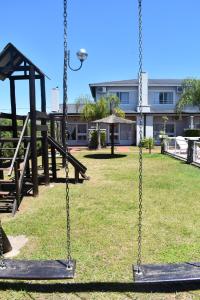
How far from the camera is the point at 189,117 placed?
1204 inches

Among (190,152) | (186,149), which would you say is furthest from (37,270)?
(186,149)

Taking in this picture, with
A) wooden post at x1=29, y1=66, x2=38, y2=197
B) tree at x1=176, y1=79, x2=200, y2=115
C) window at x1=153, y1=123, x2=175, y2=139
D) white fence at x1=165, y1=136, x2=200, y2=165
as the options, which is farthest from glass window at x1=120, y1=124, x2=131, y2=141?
wooden post at x1=29, y1=66, x2=38, y2=197

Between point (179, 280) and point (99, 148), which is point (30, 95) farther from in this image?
point (99, 148)

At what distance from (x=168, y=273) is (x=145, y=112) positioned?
27784 millimetres

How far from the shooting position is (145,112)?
1207 inches

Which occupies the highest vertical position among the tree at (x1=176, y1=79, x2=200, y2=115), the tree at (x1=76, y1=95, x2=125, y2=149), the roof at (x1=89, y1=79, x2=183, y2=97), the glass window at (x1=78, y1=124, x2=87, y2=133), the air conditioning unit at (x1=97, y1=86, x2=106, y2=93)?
the roof at (x1=89, y1=79, x2=183, y2=97)

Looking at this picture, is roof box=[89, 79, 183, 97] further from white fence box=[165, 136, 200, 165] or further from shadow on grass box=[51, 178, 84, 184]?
shadow on grass box=[51, 178, 84, 184]

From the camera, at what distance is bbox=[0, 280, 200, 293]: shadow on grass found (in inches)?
144

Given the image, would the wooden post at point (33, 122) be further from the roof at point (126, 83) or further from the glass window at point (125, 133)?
the roof at point (126, 83)

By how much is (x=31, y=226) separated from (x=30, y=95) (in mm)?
3846

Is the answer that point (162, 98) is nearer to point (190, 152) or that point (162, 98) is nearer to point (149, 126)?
point (149, 126)

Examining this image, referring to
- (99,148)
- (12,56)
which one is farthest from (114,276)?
(99,148)

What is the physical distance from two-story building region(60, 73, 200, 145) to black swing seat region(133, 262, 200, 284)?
86.1 ft

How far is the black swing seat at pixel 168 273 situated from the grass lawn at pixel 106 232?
26 centimetres
